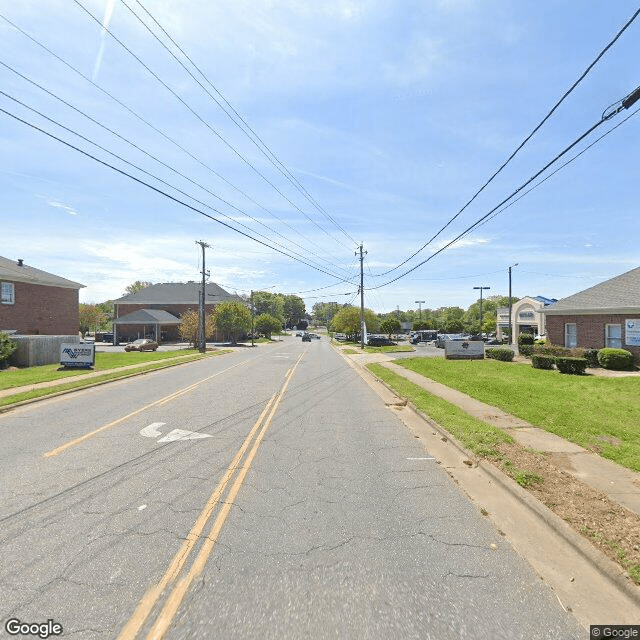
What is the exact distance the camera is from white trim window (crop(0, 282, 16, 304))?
103ft

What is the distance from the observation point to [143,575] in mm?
3662

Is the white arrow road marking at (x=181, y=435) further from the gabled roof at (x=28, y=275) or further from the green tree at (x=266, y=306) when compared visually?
the green tree at (x=266, y=306)

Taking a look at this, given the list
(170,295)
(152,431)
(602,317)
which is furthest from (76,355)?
(170,295)

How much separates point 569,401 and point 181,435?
37.0 ft

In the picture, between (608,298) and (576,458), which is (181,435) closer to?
(576,458)

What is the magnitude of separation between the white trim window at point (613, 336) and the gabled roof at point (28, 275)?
4314 centimetres

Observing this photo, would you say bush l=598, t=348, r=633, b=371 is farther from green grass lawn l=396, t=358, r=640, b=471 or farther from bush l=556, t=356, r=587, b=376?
green grass lawn l=396, t=358, r=640, b=471

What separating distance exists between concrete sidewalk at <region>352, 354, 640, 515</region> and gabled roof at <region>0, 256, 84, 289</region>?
36.0m

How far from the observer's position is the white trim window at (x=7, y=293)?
1239 inches

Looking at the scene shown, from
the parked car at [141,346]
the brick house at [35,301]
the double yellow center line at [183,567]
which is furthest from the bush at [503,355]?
the brick house at [35,301]

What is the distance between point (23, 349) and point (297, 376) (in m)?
17.0

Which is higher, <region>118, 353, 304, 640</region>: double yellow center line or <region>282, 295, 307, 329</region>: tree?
<region>282, 295, 307, 329</region>: tree

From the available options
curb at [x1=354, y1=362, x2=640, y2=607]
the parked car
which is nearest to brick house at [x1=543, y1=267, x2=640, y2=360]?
curb at [x1=354, y1=362, x2=640, y2=607]

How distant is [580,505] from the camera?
16.5 feet
